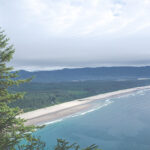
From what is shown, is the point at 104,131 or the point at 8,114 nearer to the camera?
the point at 8,114

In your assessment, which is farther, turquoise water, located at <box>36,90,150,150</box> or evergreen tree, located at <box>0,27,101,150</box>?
turquoise water, located at <box>36,90,150,150</box>

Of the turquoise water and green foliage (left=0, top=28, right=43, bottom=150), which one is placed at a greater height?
green foliage (left=0, top=28, right=43, bottom=150)

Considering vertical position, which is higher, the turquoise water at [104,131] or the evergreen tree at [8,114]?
the evergreen tree at [8,114]

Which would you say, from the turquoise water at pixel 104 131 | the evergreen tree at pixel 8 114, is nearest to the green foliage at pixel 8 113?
the evergreen tree at pixel 8 114

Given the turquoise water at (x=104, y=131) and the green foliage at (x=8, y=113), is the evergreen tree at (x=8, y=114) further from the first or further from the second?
the turquoise water at (x=104, y=131)

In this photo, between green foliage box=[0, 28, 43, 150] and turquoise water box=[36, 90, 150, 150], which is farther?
turquoise water box=[36, 90, 150, 150]

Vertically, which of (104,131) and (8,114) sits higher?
(8,114)

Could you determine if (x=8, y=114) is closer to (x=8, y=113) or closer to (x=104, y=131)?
(x=8, y=113)

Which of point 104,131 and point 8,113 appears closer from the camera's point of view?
point 8,113

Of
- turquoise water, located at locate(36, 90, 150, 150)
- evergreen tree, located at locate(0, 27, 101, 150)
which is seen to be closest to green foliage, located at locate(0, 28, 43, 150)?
evergreen tree, located at locate(0, 27, 101, 150)

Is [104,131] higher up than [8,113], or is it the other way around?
[8,113]

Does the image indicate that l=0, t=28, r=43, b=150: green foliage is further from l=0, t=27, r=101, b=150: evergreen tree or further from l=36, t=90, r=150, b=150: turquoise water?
l=36, t=90, r=150, b=150: turquoise water

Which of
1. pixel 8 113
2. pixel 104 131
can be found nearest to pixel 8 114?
pixel 8 113
